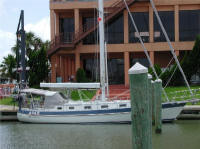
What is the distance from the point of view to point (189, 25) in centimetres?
3547

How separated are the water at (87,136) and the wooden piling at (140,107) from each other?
8.00 meters

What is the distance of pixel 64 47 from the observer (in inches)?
1335

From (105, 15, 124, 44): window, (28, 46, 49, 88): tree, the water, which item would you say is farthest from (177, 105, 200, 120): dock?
(28, 46, 49, 88): tree

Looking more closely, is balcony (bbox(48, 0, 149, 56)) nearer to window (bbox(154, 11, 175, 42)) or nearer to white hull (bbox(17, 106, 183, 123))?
window (bbox(154, 11, 175, 42))

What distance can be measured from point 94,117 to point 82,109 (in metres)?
0.95

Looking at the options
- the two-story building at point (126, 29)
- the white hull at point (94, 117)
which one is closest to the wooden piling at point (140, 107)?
the white hull at point (94, 117)

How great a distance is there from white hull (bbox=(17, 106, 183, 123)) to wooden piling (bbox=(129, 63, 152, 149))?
46.0 ft

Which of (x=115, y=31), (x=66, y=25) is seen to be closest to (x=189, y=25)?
(x=115, y=31)

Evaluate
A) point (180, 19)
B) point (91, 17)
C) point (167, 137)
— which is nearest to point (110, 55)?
point (91, 17)

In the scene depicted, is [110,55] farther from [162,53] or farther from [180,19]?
[180,19]

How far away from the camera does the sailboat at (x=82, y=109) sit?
21.0m

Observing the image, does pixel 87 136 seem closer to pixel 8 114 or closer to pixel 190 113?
pixel 190 113

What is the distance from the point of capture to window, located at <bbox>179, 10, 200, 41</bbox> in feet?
116

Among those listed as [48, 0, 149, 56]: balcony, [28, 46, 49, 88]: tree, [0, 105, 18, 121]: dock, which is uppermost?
[48, 0, 149, 56]: balcony
